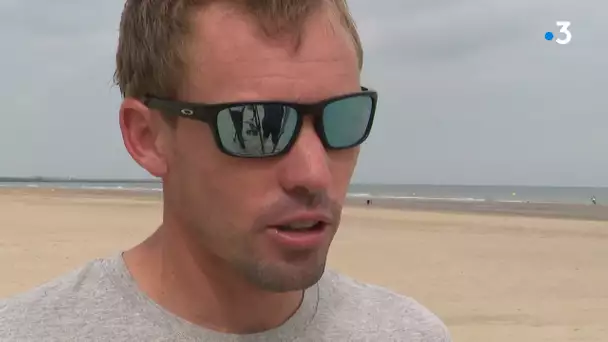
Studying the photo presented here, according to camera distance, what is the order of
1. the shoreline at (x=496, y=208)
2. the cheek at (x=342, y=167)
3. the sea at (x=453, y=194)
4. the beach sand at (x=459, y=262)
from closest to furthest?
the cheek at (x=342, y=167), the beach sand at (x=459, y=262), the shoreline at (x=496, y=208), the sea at (x=453, y=194)

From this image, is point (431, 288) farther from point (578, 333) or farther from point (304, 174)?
point (304, 174)

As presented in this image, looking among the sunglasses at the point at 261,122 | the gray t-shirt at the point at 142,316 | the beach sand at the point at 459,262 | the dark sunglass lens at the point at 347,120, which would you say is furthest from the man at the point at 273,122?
the beach sand at the point at 459,262

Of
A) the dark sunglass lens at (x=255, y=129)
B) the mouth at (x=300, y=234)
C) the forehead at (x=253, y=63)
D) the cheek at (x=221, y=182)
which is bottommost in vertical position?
the mouth at (x=300, y=234)

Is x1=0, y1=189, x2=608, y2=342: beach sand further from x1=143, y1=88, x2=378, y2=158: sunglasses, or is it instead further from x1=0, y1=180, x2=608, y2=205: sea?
x1=0, y1=180, x2=608, y2=205: sea

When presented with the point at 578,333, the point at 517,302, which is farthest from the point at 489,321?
the point at 517,302

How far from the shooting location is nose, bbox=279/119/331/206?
1.49 metres

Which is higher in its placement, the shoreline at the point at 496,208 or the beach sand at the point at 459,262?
the beach sand at the point at 459,262

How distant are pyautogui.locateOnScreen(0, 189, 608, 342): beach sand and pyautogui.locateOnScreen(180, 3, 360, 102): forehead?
566 cm

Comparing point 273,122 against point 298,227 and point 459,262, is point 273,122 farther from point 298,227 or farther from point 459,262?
Answer: point 459,262

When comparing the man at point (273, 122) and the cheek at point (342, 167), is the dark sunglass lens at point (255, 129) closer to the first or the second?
the man at point (273, 122)

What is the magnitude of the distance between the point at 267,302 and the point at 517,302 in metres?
7.73

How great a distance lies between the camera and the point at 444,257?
→ 12492mm

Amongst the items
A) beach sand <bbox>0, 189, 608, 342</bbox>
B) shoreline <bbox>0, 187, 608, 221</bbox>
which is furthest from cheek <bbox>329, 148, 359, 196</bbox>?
shoreline <bbox>0, 187, 608, 221</bbox>

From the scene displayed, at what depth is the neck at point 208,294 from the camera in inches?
66.1
